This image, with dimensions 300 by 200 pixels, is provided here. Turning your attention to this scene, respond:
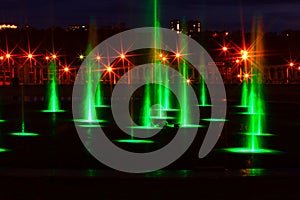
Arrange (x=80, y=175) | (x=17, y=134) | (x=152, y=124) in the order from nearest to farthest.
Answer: (x=80, y=175)
(x=17, y=134)
(x=152, y=124)

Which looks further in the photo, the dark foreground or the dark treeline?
the dark treeline

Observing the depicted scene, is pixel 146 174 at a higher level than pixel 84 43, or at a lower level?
lower

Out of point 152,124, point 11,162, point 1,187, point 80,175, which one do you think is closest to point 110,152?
point 11,162

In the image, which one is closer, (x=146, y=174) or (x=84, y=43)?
(x=146, y=174)

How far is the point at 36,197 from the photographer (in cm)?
770

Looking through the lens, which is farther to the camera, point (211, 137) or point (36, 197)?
point (211, 137)

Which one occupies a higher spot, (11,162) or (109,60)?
(109,60)

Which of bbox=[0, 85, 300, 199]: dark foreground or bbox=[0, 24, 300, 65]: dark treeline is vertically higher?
bbox=[0, 24, 300, 65]: dark treeline

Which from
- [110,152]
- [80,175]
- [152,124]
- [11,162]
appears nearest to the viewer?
[80,175]

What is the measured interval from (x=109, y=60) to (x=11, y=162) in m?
61.5

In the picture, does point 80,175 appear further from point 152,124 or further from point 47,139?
point 152,124

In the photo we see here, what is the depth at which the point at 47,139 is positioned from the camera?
46.8ft

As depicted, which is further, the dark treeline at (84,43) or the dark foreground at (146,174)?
the dark treeline at (84,43)

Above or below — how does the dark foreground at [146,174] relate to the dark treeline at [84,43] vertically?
below
